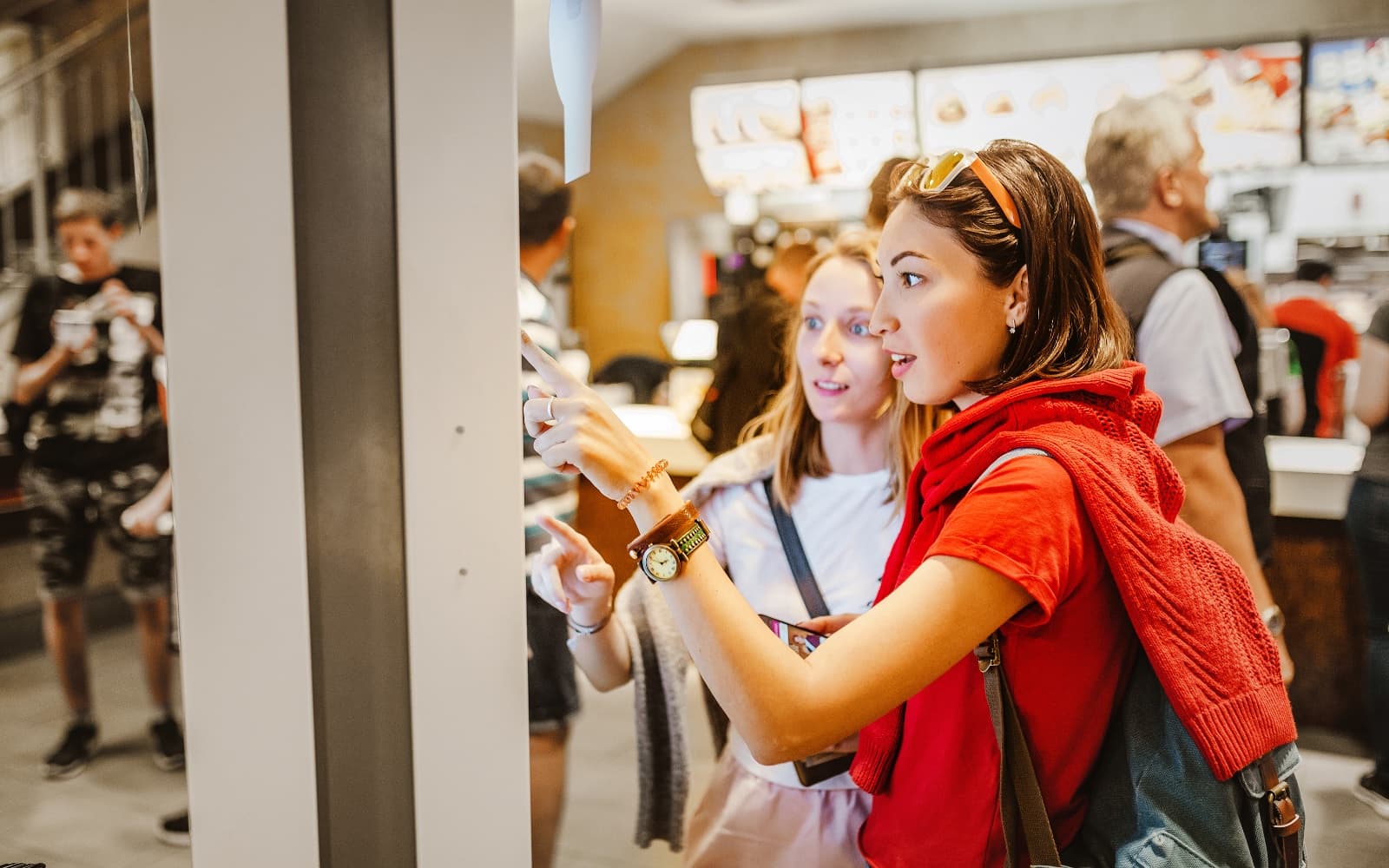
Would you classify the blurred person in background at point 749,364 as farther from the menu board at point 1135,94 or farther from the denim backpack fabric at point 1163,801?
the menu board at point 1135,94

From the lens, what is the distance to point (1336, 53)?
158 inches

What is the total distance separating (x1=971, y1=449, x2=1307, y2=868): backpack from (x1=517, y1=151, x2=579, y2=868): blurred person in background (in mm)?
603

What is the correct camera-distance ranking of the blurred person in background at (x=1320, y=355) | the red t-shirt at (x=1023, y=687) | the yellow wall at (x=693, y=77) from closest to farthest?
the red t-shirt at (x=1023, y=687), the yellow wall at (x=693, y=77), the blurred person in background at (x=1320, y=355)

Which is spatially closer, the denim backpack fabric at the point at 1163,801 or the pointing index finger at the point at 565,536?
the denim backpack fabric at the point at 1163,801

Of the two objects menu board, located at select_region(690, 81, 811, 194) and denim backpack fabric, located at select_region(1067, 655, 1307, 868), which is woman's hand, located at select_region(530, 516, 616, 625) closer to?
denim backpack fabric, located at select_region(1067, 655, 1307, 868)

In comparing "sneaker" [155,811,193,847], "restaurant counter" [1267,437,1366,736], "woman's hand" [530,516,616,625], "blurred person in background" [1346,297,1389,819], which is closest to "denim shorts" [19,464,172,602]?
"sneaker" [155,811,193,847]

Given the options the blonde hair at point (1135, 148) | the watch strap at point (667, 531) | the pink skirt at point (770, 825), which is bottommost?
the pink skirt at point (770, 825)

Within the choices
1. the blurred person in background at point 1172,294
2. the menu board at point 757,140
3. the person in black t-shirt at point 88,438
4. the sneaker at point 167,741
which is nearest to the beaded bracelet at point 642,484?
the blurred person in background at point 1172,294

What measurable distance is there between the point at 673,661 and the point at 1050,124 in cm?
287

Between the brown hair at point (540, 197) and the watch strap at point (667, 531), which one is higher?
the brown hair at point (540, 197)

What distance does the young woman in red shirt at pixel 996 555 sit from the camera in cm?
94

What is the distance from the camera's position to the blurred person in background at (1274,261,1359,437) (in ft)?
14.9

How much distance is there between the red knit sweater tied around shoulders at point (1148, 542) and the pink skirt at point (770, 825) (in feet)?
1.54

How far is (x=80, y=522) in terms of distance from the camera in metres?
3.66
